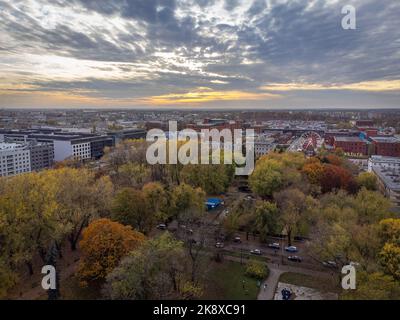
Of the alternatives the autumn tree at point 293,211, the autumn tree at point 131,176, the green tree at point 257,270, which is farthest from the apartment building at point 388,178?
the autumn tree at point 131,176

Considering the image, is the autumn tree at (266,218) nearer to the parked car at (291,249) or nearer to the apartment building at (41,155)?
→ the parked car at (291,249)

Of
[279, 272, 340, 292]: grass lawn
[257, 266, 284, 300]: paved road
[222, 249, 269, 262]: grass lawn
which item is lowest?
[257, 266, 284, 300]: paved road

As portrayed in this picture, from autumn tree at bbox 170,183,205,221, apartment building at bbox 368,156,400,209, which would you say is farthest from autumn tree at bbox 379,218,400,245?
apartment building at bbox 368,156,400,209

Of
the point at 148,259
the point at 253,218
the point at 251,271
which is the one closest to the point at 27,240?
the point at 148,259

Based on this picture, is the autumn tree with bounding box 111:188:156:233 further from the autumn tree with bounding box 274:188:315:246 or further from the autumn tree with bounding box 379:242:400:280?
the autumn tree with bounding box 379:242:400:280

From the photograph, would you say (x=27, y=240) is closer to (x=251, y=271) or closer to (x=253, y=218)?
(x=251, y=271)

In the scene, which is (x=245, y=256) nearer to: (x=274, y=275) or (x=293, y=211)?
(x=274, y=275)
